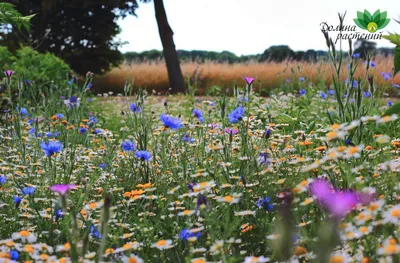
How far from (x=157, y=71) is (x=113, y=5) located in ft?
9.97

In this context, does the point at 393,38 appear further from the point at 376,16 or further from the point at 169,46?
the point at 169,46

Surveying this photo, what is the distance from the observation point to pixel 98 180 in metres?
3.54

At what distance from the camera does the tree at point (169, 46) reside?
17078 millimetres

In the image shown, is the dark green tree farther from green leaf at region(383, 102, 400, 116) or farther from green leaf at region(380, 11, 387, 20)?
green leaf at region(383, 102, 400, 116)

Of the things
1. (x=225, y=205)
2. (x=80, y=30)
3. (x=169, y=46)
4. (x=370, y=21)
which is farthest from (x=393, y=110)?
(x=80, y=30)

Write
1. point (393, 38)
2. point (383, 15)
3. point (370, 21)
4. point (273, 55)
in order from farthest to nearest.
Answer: point (273, 55), point (383, 15), point (370, 21), point (393, 38)

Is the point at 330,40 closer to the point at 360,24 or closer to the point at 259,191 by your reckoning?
the point at 259,191

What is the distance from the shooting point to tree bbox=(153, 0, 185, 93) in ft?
56.0

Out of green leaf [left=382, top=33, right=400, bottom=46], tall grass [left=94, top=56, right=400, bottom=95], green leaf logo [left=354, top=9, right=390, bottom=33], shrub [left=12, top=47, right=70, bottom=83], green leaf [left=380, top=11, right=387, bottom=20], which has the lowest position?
tall grass [left=94, top=56, right=400, bottom=95]

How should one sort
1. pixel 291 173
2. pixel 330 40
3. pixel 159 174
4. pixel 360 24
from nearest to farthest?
pixel 330 40 → pixel 291 173 → pixel 159 174 → pixel 360 24

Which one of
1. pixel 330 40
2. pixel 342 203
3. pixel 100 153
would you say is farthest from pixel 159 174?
pixel 342 203

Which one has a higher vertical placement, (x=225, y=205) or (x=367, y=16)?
(x=367, y=16)

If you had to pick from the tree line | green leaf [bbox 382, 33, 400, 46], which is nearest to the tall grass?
the tree line

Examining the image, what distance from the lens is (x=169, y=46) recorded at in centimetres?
1717
